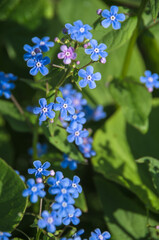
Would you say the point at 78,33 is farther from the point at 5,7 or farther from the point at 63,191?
the point at 5,7

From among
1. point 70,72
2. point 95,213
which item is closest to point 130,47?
point 70,72

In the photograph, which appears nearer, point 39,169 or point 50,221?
point 50,221

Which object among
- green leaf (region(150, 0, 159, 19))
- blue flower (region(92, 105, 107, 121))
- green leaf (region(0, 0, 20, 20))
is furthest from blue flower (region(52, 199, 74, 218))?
green leaf (region(0, 0, 20, 20))

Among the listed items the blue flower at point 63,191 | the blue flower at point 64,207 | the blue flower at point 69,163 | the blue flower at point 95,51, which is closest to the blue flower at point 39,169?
the blue flower at point 63,191

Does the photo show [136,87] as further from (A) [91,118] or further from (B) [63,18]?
(B) [63,18]

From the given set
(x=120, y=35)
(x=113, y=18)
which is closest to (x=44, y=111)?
(x=113, y=18)
